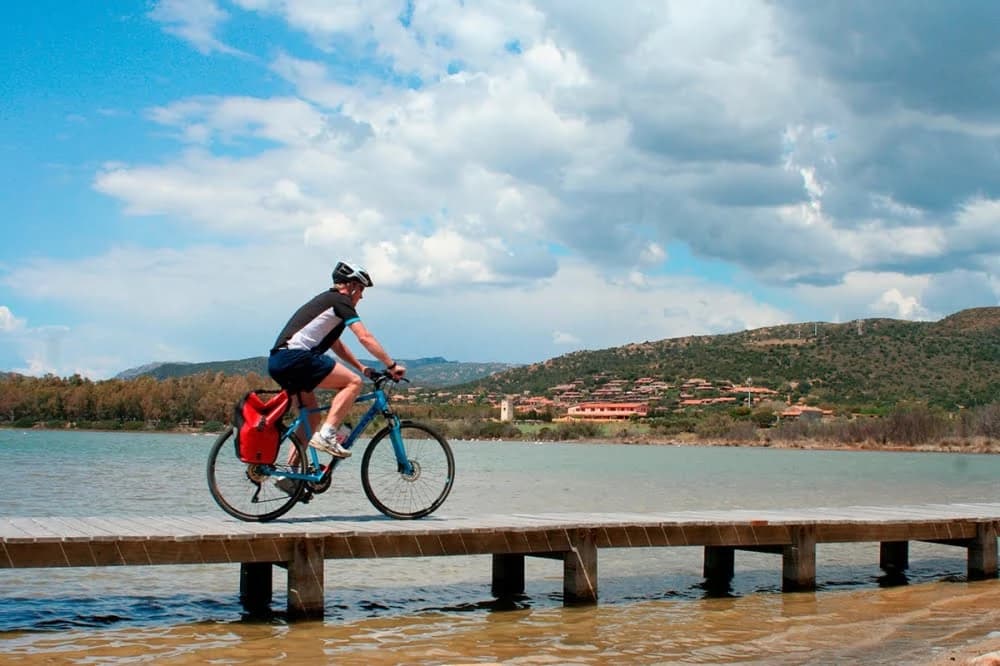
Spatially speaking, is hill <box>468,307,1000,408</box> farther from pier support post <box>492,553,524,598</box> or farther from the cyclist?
the cyclist

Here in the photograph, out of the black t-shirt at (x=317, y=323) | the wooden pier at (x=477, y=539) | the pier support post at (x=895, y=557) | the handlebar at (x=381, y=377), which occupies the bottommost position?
the pier support post at (x=895, y=557)

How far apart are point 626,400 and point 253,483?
5507 inches

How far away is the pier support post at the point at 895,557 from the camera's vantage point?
14805 mm

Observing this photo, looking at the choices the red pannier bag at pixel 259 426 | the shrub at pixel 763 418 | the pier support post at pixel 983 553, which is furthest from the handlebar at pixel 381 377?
the shrub at pixel 763 418

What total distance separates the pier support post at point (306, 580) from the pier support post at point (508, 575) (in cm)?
291

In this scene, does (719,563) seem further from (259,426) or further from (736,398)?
(736,398)

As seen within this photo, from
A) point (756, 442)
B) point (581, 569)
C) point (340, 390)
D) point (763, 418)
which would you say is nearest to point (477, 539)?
point (581, 569)

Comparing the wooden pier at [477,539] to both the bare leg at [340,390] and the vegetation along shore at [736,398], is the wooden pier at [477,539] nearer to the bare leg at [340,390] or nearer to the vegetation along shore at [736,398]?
the bare leg at [340,390]

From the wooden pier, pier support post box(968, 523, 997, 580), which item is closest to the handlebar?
the wooden pier

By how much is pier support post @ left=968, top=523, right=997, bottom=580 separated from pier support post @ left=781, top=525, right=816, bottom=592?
269cm

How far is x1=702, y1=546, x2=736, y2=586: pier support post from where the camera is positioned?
1362cm

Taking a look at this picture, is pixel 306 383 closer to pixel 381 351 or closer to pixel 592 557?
pixel 381 351

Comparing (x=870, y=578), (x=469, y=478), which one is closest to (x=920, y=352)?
(x=469, y=478)

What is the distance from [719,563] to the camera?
13.8m
